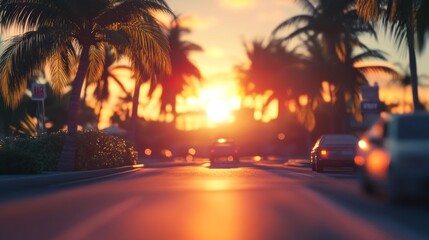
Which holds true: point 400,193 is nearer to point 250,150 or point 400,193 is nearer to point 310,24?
point 310,24

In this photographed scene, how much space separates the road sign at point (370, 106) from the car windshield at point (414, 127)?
16.3 metres

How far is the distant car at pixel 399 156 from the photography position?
10.8m

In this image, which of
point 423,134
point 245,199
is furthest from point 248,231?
point 245,199

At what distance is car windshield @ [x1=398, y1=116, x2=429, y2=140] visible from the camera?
12.0m

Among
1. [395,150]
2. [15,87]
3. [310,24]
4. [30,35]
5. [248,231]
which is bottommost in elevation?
[248,231]

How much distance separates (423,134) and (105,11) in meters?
17.6

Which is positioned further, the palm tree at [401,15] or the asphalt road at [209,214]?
the palm tree at [401,15]

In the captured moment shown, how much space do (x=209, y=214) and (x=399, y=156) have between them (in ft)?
11.9

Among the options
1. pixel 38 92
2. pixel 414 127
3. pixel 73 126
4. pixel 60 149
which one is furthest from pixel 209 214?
pixel 38 92

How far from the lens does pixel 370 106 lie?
28.7 meters

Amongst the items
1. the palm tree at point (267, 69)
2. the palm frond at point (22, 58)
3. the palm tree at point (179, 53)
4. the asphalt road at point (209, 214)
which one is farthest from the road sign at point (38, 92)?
the palm tree at point (267, 69)

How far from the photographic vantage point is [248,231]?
396 inches

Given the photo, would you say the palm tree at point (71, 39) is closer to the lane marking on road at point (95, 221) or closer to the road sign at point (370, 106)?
the road sign at point (370, 106)

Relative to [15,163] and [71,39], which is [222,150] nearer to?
[71,39]
